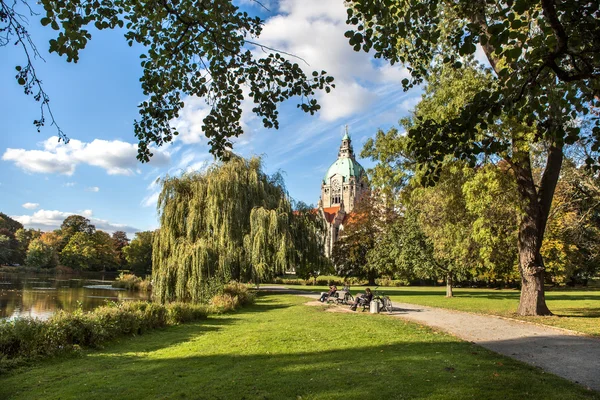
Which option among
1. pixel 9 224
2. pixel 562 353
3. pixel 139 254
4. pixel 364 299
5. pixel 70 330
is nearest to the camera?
pixel 562 353

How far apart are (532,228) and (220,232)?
1401 cm

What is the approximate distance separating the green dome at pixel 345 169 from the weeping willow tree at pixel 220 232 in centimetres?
9053

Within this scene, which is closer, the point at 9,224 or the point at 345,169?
the point at 9,224

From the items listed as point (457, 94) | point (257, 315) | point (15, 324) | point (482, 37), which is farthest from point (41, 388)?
point (457, 94)

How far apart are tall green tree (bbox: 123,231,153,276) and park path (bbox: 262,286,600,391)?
5991 cm

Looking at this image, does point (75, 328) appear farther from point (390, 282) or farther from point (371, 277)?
point (390, 282)

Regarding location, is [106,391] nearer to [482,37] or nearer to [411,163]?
[482,37]

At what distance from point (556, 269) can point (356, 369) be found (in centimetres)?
3434

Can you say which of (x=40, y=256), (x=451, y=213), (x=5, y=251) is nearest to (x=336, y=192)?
(x=40, y=256)

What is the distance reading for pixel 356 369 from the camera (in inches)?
270

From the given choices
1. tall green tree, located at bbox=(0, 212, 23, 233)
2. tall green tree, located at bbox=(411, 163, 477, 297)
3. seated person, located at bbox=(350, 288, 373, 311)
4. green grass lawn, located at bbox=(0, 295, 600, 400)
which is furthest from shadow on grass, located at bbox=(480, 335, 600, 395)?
tall green tree, located at bbox=(0, 212, 23, 233)

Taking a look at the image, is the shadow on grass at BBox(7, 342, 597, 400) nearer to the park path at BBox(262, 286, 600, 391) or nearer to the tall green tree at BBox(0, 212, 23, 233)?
the park path at BBox(262, 286, 600, 391)

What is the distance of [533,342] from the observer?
9.48 metres

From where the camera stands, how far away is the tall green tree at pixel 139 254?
221 feet
